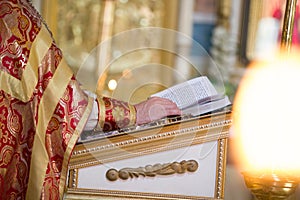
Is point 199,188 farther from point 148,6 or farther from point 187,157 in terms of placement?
point 148,6

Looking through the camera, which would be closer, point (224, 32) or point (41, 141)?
point (41, 141)

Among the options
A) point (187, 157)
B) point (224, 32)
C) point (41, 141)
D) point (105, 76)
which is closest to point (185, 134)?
point (187, 157)

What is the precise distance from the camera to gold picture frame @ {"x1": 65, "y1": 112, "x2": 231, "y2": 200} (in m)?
2.03

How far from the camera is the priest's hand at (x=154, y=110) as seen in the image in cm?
205

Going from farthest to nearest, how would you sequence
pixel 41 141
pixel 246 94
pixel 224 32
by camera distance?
pixel 224 32
pixel 246 94
pixel 41 141

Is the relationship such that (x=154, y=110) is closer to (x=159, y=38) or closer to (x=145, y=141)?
(x=145, y=141)

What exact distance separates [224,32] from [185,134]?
3.58 metres

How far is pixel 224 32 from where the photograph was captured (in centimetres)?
556

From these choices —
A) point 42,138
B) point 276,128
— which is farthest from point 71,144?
point 276,128

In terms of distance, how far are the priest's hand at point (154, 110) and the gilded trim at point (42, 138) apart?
0.19 m

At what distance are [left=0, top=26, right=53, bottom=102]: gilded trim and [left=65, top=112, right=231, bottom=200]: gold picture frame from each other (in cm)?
17

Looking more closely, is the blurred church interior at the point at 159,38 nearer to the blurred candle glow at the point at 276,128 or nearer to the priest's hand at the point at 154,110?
the blurred candle glow at the point at 276,128

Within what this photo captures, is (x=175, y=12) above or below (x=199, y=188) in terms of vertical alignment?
above

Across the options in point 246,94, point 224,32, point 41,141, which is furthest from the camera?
point 224,32
